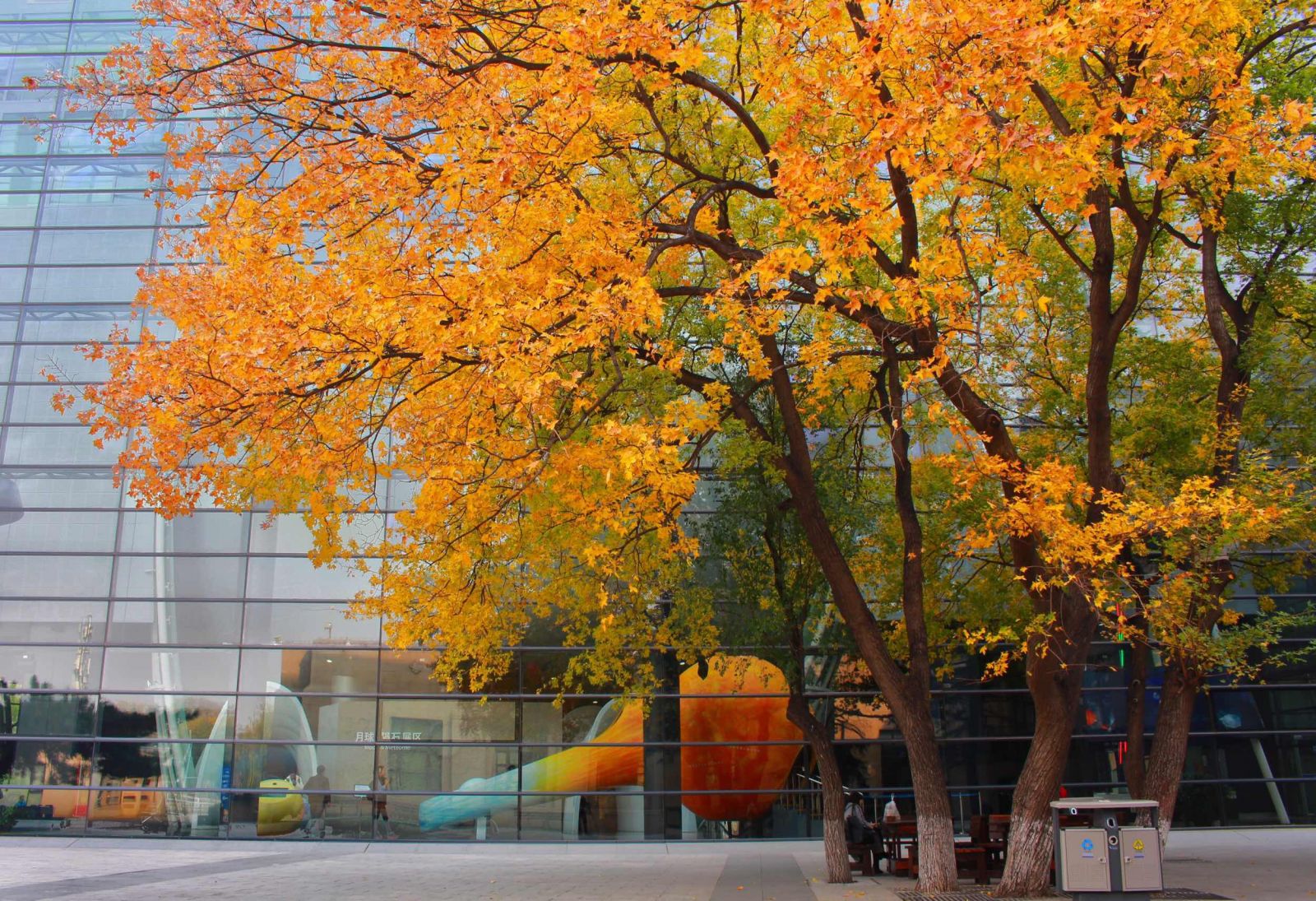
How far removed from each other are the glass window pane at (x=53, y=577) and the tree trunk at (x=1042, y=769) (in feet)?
61.5

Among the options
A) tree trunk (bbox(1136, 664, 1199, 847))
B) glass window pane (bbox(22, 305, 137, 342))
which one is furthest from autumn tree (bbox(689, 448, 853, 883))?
glass window pane (bbox(22, 305, 137, 342))

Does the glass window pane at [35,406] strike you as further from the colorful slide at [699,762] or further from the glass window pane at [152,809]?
the colorful slide at [699,762]

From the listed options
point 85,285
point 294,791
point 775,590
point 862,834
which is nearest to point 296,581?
point 294,791

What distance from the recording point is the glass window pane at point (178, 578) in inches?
832

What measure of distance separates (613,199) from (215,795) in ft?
52.6

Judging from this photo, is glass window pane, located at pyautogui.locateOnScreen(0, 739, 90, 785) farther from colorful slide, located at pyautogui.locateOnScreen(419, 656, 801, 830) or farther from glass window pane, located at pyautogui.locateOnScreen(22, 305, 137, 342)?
glass window pane, located at pyautogui.locateOnScreen(22, 305, 137, 342)

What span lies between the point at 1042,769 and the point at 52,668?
19.8 m

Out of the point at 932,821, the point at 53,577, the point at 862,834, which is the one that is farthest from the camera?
the point at 53,577

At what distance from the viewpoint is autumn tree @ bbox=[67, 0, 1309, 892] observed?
8133 mm

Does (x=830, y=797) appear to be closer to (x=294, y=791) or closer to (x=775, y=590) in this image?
(x=775, y=590)

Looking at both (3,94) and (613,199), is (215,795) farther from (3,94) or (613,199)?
(3,94)

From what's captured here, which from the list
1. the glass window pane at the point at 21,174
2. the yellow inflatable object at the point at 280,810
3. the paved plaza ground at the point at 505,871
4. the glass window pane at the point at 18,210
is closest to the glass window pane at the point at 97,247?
the glass window pane at the point at 18,210

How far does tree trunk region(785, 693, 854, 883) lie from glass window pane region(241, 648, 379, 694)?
10031 millimetres

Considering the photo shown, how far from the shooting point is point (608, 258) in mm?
9195
